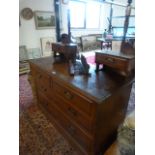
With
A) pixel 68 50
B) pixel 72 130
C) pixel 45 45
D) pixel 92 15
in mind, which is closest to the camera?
pixel 72 130

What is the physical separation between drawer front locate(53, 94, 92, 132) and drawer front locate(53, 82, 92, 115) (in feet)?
0.16

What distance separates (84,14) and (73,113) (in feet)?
16.6

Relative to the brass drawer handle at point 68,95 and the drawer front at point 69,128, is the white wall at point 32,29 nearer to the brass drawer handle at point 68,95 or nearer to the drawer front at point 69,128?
the drawer front at point 69,128

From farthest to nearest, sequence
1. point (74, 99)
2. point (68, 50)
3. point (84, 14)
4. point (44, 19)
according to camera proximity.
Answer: point (84, 14) → point (44, 19) → point (68, 50) → point (74, 99)

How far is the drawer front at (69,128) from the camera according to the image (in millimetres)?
1146

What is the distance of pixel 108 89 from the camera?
0.99m

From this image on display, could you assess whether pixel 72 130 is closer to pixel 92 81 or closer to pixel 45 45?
pixel 92 81

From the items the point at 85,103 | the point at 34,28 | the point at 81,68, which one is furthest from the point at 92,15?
the point at 85,103

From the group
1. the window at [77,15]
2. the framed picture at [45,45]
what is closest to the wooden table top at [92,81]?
the framed picture at [45,45]

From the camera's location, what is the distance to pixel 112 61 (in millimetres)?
1094

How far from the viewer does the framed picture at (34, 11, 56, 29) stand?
153 inches

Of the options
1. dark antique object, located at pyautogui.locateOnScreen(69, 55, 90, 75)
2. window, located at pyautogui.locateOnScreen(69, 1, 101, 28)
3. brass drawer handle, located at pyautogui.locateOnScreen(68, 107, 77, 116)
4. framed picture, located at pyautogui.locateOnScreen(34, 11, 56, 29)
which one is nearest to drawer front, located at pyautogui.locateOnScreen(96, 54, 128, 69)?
dark antique object, located at pyautogui.locateOnScreen(69, 55, 90, 75)

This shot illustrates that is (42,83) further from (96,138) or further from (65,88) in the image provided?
(96,138)
